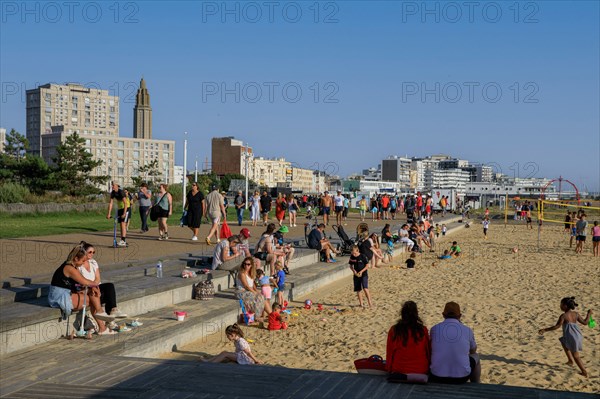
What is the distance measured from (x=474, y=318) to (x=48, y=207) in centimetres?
2232

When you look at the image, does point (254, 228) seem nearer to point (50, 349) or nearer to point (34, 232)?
point (34, 232)

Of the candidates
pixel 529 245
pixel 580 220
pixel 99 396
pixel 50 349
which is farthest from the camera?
pixel 529 245

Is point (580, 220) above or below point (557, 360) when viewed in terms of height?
above

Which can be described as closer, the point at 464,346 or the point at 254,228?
the point at 464,346

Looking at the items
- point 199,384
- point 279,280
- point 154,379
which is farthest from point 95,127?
point 199,384

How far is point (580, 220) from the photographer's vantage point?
23375mm

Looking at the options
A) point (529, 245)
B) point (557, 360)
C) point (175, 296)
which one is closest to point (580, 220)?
point (529, 245)

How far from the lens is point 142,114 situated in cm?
16812

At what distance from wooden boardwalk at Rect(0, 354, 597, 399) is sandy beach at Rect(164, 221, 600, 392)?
1.72m

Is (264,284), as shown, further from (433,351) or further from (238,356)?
(433,351)

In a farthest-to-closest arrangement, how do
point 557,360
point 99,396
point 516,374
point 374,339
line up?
point 374,339, point 557,360, point 516,374, point 99,396

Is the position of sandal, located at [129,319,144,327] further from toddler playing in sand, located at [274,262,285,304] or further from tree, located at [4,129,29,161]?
tree, located at [4,129,29,161]

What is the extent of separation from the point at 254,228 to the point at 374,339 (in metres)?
14.6

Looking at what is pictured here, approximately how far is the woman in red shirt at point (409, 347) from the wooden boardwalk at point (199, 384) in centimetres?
26
